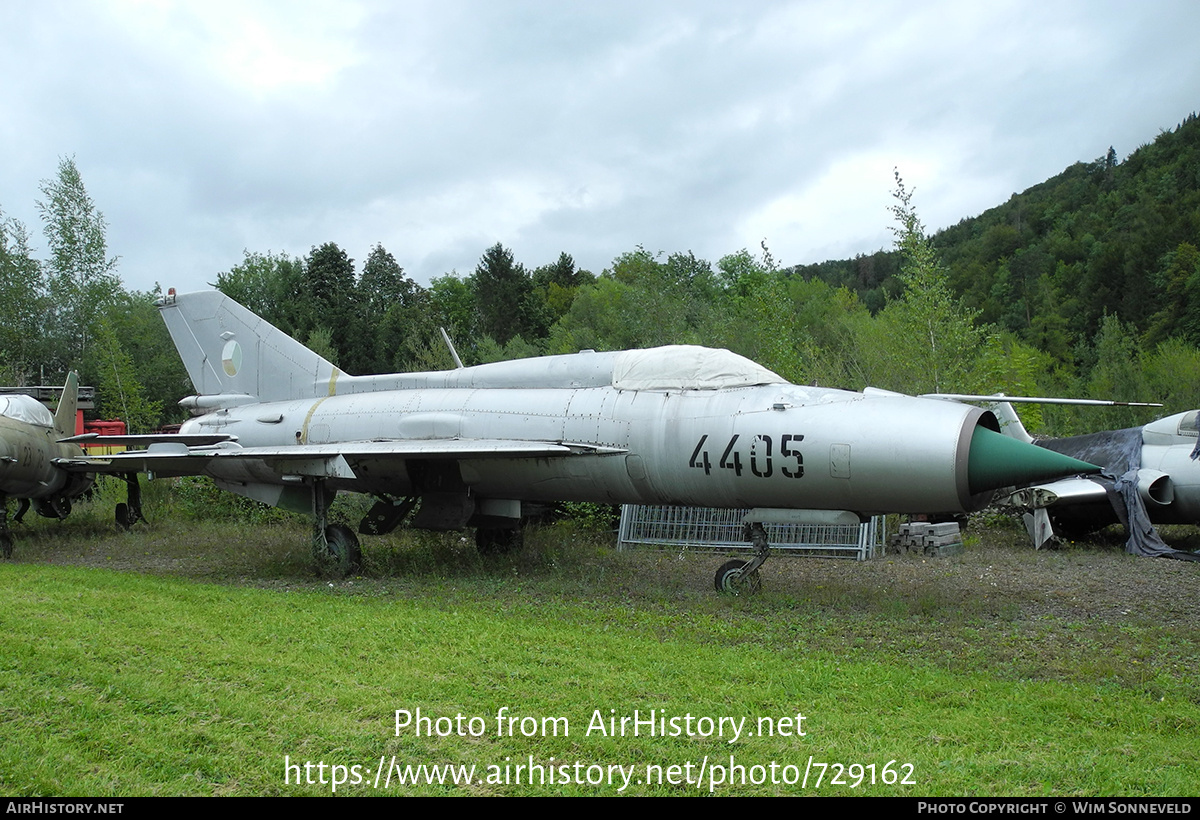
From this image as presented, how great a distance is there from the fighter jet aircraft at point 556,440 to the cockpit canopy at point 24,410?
1708 millimetres

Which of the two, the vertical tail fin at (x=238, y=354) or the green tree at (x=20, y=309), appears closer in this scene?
the vertical tail fin at (x=238, y=354)

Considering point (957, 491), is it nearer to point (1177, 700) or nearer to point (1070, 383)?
point (1177, 700)

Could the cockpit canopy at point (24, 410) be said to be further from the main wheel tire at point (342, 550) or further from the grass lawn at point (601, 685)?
the main wheel tire at point (342, 550)

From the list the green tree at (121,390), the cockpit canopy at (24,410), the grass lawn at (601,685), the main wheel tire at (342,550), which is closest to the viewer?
the grass lawn at (601,685)

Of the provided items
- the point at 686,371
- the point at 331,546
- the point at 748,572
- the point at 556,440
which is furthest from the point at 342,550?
the point at 748,572

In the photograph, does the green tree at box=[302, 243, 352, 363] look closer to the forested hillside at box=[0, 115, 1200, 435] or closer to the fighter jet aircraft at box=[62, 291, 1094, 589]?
the forested hillside at box=[0, 115, 1200, 435]

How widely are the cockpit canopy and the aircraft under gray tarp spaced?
45.9ft

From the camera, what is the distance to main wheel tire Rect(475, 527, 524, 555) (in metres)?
10.8

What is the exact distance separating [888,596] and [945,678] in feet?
8.65

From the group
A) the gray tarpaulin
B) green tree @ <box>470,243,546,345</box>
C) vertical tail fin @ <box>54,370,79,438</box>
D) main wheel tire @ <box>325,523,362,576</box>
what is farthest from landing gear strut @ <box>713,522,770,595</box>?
green tree @ <box>470,243,546,345</box>

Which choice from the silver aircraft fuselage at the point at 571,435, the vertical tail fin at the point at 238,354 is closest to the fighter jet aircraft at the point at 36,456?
the silver aircraft fuselage at the point at 571,435

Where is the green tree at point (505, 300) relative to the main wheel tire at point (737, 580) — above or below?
above

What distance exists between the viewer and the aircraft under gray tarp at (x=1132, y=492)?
1031 cm
